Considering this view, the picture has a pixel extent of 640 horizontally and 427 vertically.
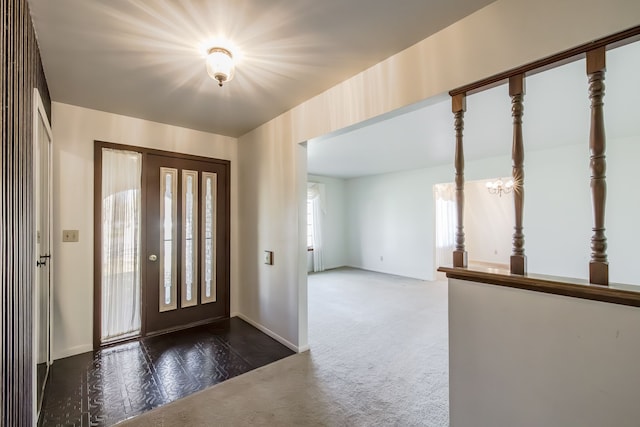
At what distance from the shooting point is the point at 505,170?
5000 mm

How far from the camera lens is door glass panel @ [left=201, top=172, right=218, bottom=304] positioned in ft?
11.8

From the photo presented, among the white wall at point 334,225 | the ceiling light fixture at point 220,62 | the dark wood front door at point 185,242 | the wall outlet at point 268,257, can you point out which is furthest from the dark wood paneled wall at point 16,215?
the white wall at point 334,225

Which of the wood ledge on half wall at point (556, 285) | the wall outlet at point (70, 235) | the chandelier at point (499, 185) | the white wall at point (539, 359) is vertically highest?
the chandelier at point (499, 185)

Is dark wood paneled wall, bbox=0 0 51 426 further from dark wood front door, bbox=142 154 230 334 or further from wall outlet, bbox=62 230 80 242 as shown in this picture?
dark wood front door, bbox=142 154 230 334

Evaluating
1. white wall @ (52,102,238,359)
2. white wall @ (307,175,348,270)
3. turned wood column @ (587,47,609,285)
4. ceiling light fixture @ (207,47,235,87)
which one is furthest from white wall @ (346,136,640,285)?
white wall @ (52,102,238,359)

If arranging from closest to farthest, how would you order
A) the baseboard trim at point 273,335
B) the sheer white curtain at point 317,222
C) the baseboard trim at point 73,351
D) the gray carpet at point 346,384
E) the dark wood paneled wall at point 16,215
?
the dark wood paneled wall at point 16,215 → the gray carpet at point 346,384 → the baseboard trim at point 73,351 → the baseboard trim at point 273,335 → the sheer white curtain at point 317,222

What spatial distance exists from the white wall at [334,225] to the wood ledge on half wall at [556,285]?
227 inches

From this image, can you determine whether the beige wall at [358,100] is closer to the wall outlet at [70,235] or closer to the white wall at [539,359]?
the white wall at [539,359]

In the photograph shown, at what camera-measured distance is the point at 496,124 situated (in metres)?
3.34

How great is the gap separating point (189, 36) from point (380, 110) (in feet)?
4.34

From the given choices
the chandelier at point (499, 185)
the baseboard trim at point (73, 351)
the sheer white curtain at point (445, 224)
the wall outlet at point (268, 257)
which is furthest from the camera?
the sheer white curtain at point (445, 224)

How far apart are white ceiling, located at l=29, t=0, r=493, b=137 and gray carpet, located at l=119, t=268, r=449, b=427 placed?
8.07ft

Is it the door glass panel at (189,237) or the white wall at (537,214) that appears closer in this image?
the door glass panel at (189,237)

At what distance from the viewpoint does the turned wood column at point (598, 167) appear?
3.88 ft
